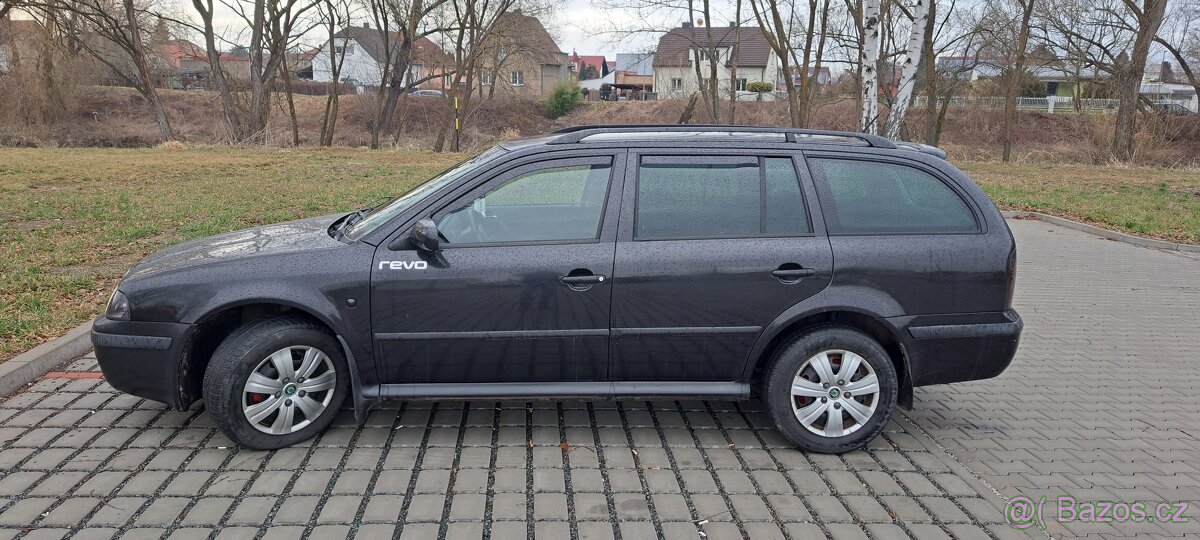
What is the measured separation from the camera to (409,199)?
4.71 m

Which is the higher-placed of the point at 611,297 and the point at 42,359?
the point at 611,297

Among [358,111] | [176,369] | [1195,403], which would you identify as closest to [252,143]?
[358,111]

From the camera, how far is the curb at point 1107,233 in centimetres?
1211

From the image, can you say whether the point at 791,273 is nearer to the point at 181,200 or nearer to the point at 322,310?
the point at 322,310

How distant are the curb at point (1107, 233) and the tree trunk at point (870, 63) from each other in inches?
141

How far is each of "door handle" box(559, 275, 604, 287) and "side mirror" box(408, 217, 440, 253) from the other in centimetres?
67

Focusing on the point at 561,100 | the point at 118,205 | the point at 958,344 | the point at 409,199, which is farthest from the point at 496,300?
the point at 561,100

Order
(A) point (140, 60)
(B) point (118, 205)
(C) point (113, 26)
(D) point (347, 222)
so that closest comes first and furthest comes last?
(D) point (347, 222) → (B) point (118, 205) → (C) point (113, 26) → (A) point (140, 60)

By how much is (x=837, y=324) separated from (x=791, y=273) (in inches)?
16.3

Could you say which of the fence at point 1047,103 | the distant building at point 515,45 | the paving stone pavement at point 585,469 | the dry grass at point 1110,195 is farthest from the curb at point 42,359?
the fence at point 1047,103

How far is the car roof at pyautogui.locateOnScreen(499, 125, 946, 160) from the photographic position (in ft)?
14.9

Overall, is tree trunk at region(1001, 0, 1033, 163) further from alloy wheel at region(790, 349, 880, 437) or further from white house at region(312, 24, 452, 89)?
alloy wheel at region(790, 349, 880, 437)

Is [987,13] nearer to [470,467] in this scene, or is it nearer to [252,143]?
[252,143]

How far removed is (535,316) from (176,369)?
6.05 feet
